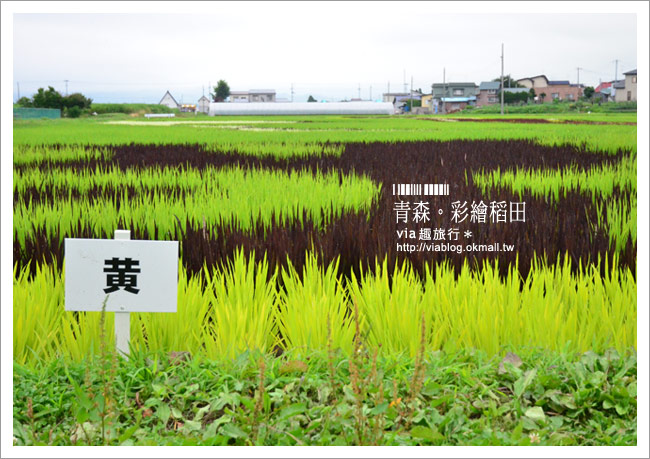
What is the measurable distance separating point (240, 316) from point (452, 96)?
2473 mm

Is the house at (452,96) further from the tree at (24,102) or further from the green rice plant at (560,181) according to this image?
the tree at (24,102)

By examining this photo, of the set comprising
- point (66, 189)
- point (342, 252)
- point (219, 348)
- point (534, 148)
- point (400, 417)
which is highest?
point (534, 148)

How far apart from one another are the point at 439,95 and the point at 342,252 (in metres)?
1.53

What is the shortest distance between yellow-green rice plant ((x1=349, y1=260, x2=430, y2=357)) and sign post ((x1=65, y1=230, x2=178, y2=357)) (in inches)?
30.5

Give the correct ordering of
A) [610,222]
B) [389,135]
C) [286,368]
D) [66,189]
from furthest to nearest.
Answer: [389,135]
[66,189]
[610,222]
[286,368]

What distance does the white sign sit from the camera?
2.63 meters

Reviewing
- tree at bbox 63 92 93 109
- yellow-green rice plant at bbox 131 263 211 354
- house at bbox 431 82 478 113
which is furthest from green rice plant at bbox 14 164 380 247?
yellow-green rice plant at bbox 131 263 211 354

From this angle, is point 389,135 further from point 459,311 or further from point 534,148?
point 459,311

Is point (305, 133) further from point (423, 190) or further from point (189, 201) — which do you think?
point (423, 190)

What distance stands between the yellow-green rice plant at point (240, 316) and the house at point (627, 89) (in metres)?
2.14

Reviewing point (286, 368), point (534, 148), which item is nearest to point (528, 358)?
point (286, 368)

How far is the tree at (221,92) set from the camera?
3742 mm

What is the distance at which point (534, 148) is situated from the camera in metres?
6.73

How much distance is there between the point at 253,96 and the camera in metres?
3.90
